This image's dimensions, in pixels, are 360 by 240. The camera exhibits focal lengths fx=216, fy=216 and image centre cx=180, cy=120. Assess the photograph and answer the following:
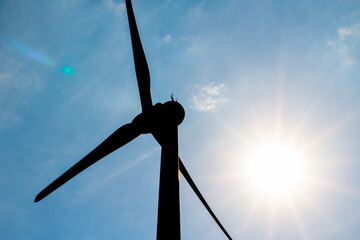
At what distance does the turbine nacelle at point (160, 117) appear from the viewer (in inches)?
408

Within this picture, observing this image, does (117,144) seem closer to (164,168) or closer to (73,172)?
(73,172)

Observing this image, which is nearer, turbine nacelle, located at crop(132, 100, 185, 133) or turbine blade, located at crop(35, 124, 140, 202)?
turbine nacelle, located at crop(132, 100, 185, 133)

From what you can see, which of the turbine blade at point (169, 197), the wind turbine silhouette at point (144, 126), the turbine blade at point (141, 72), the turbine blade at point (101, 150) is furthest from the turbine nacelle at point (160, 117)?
the turbine blade at point (169, 197)

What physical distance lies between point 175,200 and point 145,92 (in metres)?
5.51

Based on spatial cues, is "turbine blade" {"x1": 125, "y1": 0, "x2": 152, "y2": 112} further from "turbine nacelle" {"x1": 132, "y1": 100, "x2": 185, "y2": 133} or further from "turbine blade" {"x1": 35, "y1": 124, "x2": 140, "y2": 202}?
"turbine blade" {"x1": 35, "y1": 124, "x2": 140, "y2": 202}

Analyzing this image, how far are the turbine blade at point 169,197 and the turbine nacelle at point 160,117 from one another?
48.0 inches

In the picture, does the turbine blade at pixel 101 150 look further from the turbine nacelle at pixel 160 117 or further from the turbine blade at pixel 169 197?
the turbine blade at pixel 169 197

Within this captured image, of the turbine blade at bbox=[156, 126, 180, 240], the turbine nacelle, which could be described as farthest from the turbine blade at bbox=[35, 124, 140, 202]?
the turbine blade at bbox=[156, 126, 180, 240]

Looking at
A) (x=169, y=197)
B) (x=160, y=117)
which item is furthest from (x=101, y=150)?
(x=169, y=197)

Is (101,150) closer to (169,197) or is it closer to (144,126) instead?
(144,126)

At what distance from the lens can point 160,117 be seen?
10.5 m

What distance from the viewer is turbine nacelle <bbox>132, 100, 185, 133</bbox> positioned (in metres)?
10.4

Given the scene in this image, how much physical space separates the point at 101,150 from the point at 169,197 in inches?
203

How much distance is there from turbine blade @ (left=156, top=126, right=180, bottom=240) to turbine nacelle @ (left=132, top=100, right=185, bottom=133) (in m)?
1.22
